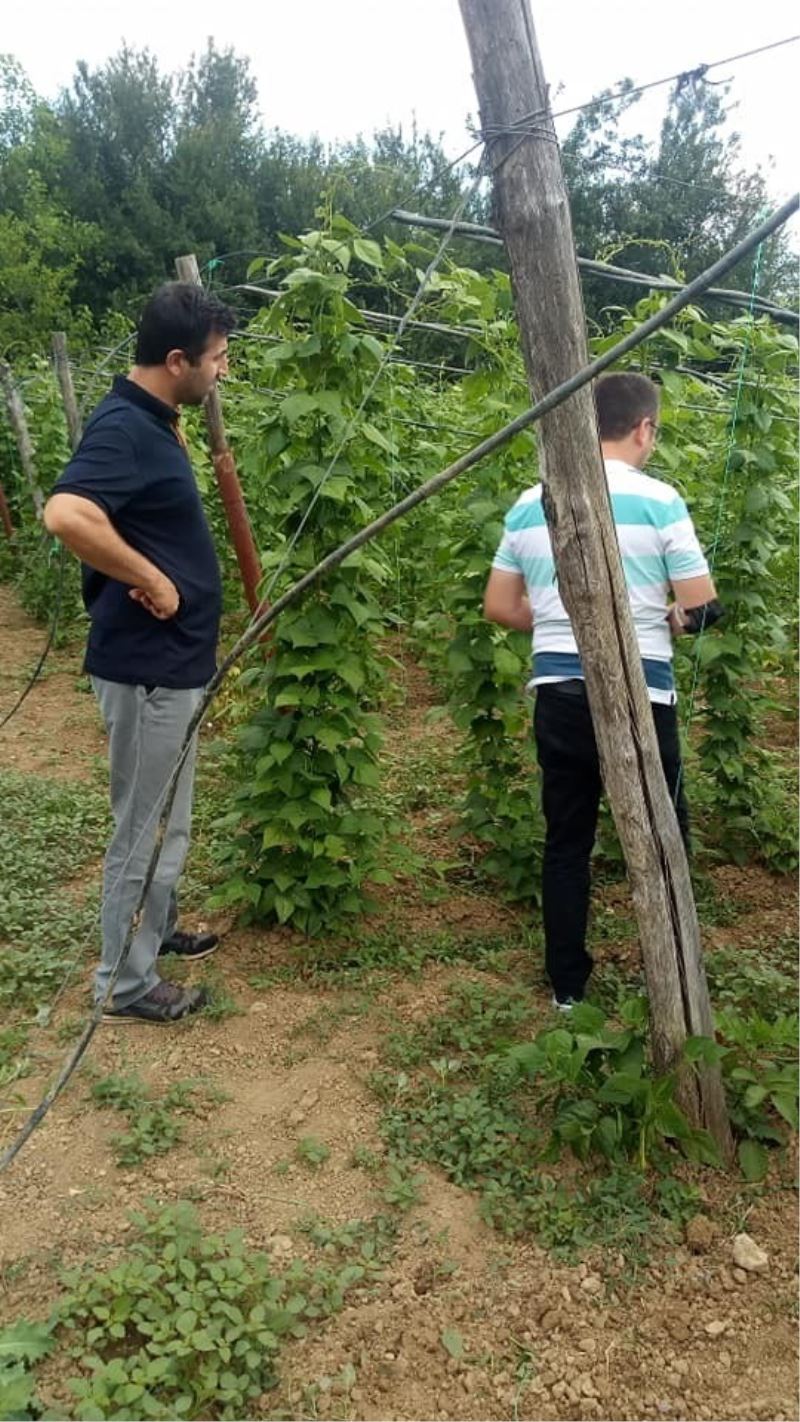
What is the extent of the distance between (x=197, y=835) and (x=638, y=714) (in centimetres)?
296

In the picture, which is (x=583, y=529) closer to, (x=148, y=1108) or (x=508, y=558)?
(x=508, y=558)

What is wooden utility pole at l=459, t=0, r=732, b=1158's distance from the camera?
2131mm

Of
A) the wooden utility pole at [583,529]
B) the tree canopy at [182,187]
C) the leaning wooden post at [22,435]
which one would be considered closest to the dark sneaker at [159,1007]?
the wooden utility pole at [583,529]

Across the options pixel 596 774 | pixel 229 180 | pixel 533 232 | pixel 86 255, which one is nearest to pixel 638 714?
pixel 596 774

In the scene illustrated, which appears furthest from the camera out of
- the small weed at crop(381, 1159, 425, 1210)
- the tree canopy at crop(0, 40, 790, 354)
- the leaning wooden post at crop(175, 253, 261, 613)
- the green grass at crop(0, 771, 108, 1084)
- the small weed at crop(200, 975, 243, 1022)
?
the tree canopy at crop(0, 40, 790, 354)

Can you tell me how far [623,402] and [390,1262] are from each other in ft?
7.39

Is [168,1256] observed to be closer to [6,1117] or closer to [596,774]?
[6,1117]

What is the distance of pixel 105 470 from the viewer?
2785 mm

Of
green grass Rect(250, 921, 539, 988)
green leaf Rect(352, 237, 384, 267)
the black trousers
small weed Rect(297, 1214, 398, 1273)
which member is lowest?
green grass Rect(250, 921, 539, 988)

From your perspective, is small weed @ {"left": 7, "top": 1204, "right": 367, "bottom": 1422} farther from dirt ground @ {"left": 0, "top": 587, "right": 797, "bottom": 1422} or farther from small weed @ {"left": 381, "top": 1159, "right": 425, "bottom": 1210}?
small weed @ {"left": 381, "top": 1159, "right": 425, "bottom": 1210}

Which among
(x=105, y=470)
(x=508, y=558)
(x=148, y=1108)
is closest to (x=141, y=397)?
(x=105, y=470)

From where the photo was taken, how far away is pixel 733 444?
4.17 m

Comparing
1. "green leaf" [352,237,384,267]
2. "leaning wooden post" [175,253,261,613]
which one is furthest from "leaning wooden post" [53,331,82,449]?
"green leaf" [352,237,384,267]

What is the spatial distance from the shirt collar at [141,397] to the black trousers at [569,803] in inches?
53.5
